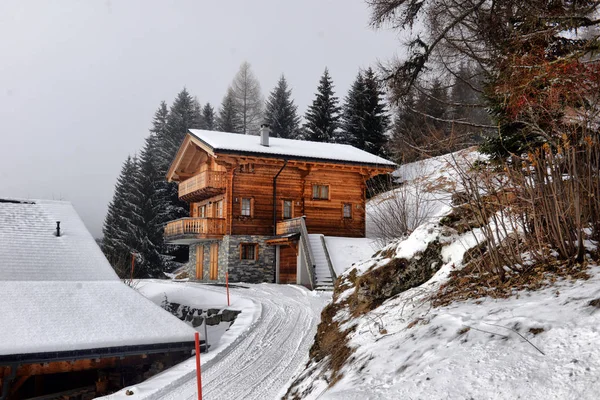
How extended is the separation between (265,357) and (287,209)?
15.7m

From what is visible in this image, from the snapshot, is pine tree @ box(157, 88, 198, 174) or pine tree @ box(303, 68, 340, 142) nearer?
pine tree @ box(303, 68, 340, 142)

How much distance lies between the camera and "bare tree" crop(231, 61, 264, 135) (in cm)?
5672

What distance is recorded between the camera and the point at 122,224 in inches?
1511

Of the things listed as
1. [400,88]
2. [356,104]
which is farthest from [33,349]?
[356,104]

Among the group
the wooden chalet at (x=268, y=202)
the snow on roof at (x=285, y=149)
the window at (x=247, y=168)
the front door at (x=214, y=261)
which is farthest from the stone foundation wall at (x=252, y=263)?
the snow on roof at (x=285, y=149)

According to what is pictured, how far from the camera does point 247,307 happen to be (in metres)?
15.2

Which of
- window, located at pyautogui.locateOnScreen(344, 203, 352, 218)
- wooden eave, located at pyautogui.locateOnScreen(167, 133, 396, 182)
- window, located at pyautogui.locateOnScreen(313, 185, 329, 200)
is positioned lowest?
window, located at pyautogui.locateOnScreen(344, 203, 352, 218)

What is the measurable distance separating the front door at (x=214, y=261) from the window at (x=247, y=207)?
2762 mm

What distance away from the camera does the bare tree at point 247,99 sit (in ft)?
186

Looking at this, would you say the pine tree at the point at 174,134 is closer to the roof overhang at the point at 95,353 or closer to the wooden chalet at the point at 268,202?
the wooden chalet at the point at 268,202

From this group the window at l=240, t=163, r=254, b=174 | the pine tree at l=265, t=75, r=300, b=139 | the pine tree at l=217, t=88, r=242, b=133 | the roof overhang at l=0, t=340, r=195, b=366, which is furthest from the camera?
the pine tree at l=217, t=88, r=242, b=133

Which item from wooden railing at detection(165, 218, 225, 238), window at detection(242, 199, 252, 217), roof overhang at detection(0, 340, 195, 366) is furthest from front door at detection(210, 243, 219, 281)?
roof overhang at detection(0, 340, 195, 366)

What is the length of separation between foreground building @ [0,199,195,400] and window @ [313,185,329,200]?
45.0 ft

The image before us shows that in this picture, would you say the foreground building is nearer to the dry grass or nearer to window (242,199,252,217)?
the dry grass
